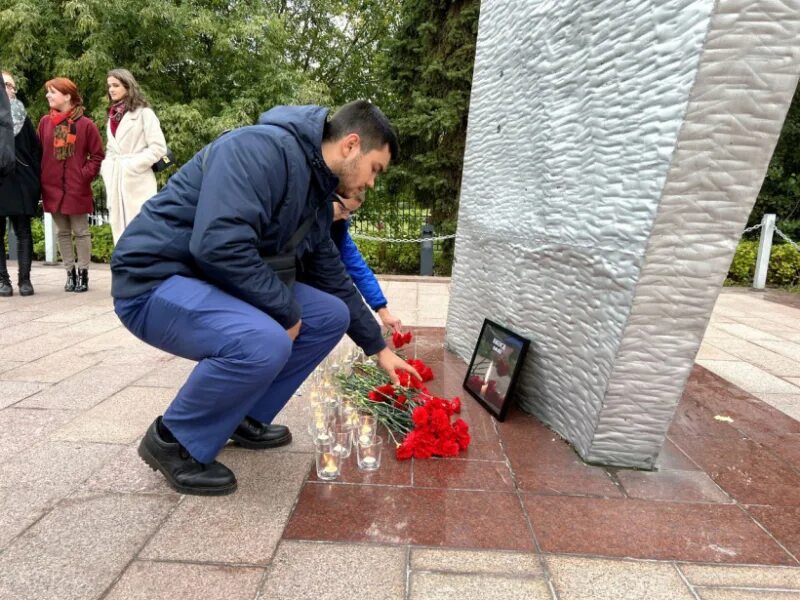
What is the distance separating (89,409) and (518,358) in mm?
2040

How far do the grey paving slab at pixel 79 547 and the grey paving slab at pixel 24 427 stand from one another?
23.1 inches

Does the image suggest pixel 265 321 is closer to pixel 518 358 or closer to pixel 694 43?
pixel 518 358

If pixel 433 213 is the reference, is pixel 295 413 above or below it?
below

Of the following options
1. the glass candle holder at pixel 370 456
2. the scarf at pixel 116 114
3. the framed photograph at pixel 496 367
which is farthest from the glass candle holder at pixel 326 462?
the scarf at pixel 116 114

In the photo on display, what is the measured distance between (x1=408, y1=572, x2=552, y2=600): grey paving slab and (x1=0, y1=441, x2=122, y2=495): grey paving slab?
1280mm

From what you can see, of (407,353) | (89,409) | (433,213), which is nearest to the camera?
(89,409)

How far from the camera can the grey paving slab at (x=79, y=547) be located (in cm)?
147

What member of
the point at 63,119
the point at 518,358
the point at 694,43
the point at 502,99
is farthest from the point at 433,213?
the point at 694,43

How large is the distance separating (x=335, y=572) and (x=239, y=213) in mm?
1052

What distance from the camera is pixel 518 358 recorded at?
8.61 ft

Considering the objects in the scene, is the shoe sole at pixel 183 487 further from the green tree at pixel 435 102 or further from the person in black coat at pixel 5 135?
the green tree at pixel 435 102

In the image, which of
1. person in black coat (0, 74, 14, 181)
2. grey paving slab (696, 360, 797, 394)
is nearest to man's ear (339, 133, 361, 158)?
person in black coat (0, 74, 14, 181)

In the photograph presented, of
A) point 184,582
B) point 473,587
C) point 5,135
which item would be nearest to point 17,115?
point 5,135

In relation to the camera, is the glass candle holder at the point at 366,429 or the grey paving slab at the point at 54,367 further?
the grey paving slab at the point at 54,367
